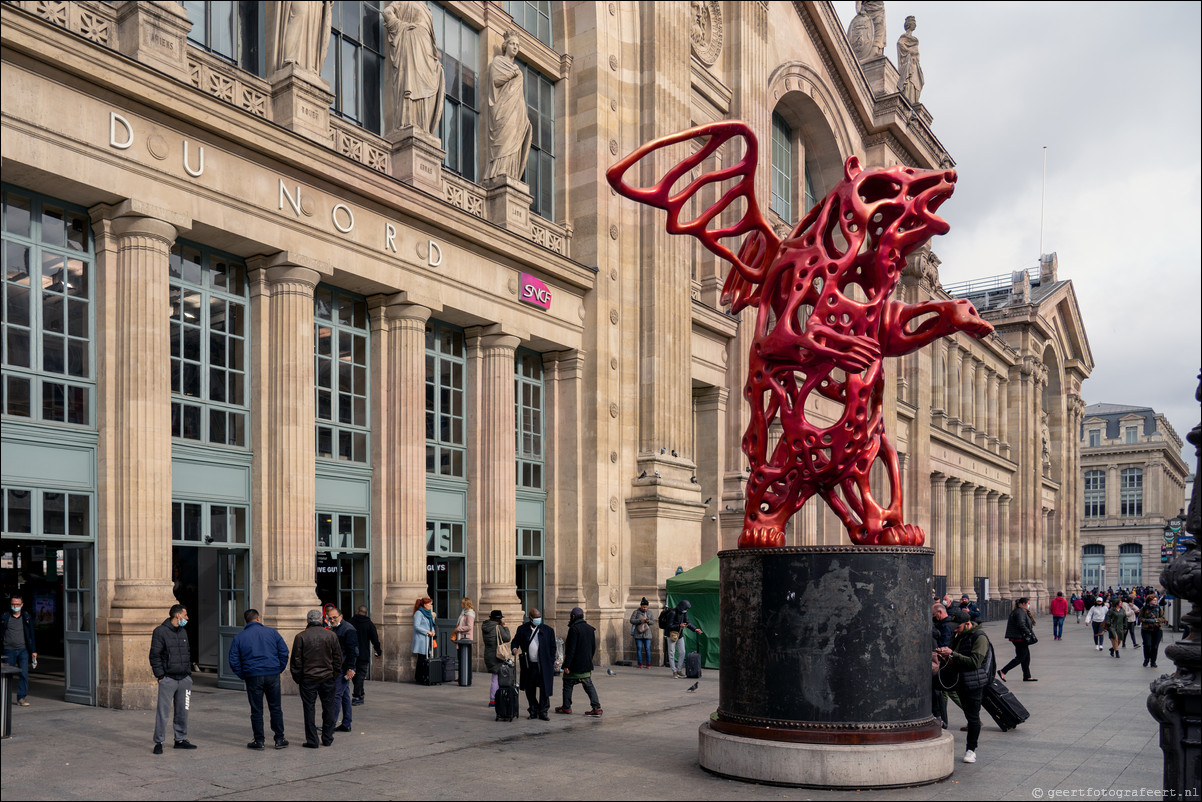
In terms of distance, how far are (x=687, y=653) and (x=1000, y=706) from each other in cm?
867

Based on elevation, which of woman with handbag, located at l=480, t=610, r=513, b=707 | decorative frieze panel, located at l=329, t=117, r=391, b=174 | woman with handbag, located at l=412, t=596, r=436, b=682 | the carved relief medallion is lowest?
woman with handbag, located at l=412, t=596, r=436, b=682

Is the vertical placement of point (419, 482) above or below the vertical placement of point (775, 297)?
below

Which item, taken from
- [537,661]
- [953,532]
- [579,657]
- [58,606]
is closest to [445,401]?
[579,657]

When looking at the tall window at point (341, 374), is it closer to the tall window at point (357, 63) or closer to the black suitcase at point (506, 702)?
the tall window at point (357, 63)

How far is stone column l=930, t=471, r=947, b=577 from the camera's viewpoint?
2124 inches

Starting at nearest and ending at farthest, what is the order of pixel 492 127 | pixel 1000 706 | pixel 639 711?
pixel 1000 706 < pixel 639 711 < pixel 492 127

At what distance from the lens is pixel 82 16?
49.9 ft

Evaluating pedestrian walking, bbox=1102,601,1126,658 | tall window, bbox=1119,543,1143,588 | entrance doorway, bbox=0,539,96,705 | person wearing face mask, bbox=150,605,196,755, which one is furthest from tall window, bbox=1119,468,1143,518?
person wearing face mask, bbox=150,605,196,755

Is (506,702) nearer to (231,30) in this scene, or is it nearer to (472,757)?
(472,757)

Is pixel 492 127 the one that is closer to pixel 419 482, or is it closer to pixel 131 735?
pixel 419 482

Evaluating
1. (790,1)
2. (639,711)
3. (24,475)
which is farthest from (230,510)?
(790,1)

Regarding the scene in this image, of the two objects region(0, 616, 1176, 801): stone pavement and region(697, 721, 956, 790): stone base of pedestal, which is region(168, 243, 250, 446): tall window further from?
region(697, 721, 956, 790): stone base of pedestal

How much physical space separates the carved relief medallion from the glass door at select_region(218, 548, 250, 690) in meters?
20.3

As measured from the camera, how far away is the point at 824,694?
1037cm
